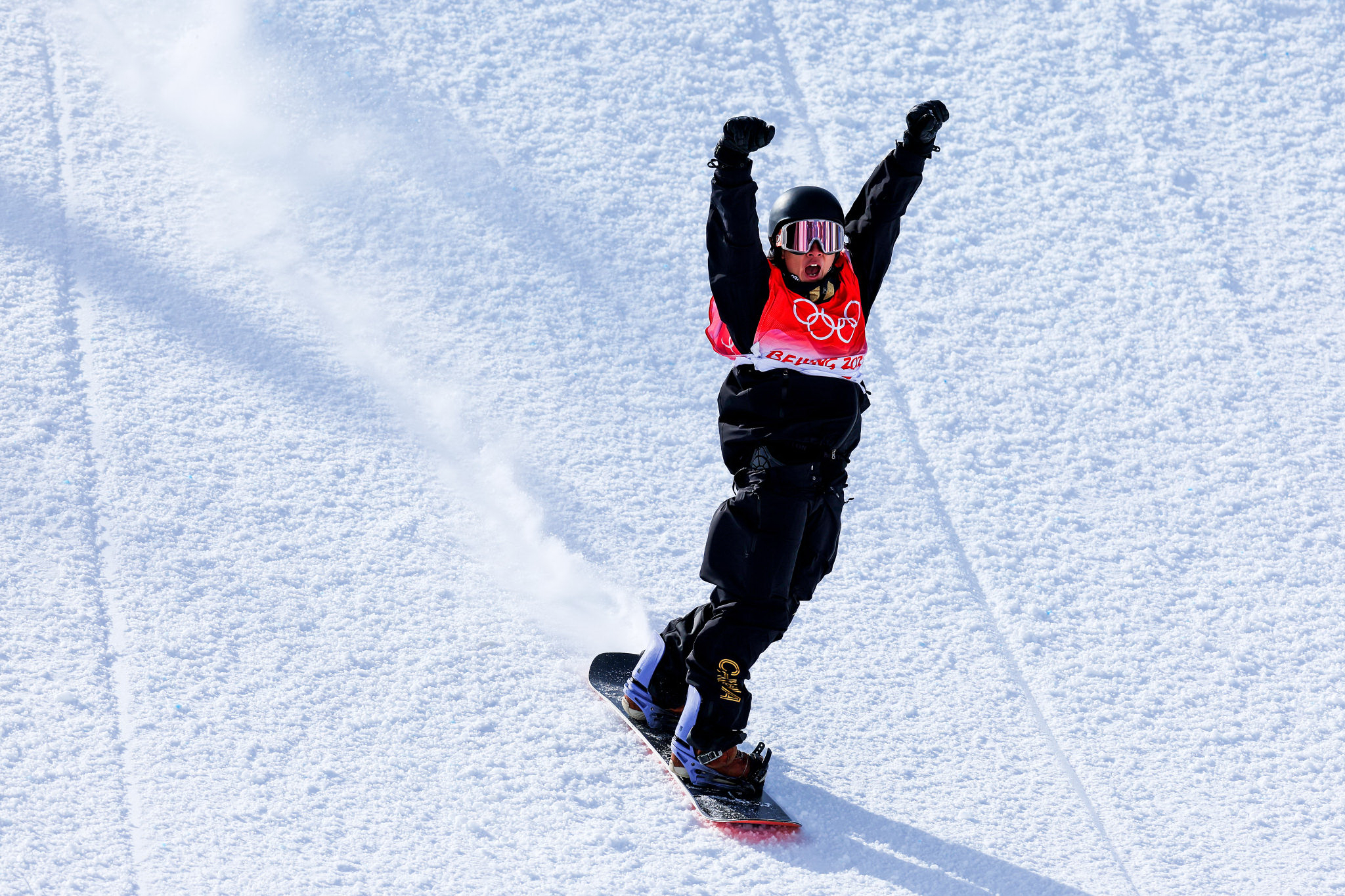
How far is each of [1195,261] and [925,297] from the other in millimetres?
1251

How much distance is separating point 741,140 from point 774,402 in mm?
665

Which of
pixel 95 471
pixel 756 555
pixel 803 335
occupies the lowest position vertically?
pixel 95 471

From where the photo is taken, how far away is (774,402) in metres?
3.49

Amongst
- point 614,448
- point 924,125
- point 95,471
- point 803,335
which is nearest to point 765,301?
point 803,335

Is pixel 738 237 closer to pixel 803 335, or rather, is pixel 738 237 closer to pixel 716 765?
pixel 803 335

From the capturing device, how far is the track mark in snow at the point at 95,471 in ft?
11.6

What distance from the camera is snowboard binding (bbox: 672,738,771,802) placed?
3732 mm

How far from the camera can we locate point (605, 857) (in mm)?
3527

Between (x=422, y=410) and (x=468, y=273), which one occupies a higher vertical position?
(x=468, y=273)

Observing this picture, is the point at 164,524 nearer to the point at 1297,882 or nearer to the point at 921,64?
the point at 1297,882

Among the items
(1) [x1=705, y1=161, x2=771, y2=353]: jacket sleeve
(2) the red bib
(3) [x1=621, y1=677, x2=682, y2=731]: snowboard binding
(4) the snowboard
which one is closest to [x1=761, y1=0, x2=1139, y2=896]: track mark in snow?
(4) the snowboard

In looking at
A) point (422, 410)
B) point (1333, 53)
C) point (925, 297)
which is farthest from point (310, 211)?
point (1333, 53)

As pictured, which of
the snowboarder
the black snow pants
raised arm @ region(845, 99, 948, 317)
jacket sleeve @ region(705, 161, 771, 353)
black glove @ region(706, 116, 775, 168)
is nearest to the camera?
black glove @ region(706, 116, 775, 168)

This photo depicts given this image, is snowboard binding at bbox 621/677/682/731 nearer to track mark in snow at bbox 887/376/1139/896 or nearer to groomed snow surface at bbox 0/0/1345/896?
groomed snow surface at bbox 0/0/1345/896
